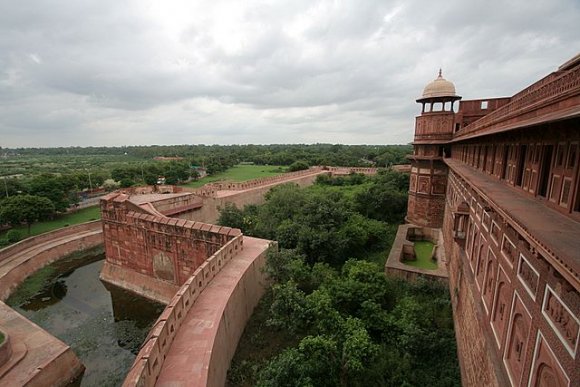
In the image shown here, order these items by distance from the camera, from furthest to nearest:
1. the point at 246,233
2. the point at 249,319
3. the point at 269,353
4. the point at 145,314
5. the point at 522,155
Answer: the point at 246,233
the point at 145,314
the point at 249,319
the point at 269,353
the point at 522,155

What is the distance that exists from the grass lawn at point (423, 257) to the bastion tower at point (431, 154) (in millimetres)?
1585

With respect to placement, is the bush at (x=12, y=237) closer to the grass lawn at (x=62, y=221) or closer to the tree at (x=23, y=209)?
the grass lawn at (x=62, y=221)

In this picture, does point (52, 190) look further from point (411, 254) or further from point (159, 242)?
point (411, 254)

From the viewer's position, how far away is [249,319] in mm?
12070

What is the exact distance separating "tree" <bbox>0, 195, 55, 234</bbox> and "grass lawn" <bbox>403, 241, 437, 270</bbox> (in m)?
31.4

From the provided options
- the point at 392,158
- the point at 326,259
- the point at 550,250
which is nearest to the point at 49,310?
the point at 326,259

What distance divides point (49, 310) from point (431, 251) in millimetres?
22133

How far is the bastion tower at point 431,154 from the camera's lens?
18562 mm

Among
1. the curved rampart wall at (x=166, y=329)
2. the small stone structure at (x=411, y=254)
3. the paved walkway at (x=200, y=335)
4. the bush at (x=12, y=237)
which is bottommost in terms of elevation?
the bush at (x=12, y=237)

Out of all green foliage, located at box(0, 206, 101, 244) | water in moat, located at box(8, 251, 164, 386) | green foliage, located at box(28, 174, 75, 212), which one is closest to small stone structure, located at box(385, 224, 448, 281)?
water in moat, located at box(8, 251, 164, 386)

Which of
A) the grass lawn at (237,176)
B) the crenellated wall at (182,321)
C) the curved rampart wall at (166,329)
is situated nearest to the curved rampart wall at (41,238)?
the crenellated wall at (182,321)

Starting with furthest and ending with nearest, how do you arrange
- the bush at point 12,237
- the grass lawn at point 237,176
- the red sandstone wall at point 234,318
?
the grass lawn at point 237,176
the bush at point 12,237
the red sandstone wall at point 234,318

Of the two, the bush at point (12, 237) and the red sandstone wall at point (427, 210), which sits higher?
the red sandstone wall at point (427, 210)

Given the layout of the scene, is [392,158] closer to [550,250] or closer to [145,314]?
[145,314]
